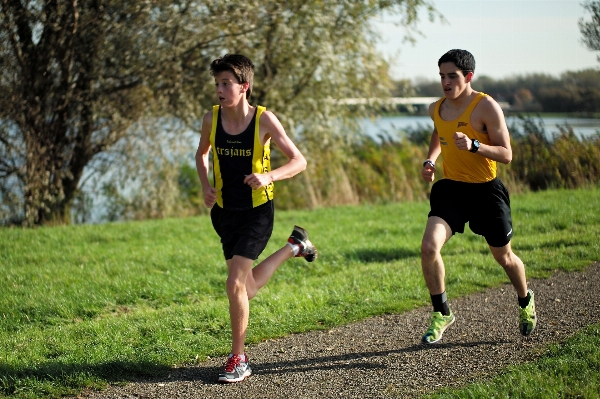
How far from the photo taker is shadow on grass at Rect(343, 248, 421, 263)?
8.85 meters

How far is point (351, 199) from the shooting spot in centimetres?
1450

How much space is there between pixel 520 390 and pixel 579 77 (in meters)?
14.7

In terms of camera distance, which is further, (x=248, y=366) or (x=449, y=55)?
(x=449, y=55)

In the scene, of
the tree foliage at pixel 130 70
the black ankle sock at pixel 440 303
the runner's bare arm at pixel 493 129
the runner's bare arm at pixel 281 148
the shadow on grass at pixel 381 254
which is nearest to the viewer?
the runner's bare arm at pixel 281 148

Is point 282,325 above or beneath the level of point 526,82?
beneath

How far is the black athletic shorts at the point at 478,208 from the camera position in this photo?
529cm

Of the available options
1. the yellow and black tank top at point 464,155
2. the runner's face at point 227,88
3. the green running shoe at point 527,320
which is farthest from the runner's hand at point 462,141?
the runner's face at point 227,88

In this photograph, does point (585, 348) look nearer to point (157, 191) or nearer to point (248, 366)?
point (248, 366)

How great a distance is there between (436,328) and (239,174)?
6.07ft

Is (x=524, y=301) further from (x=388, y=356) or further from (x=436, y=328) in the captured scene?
(x=388, y=356)

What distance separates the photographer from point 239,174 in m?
4.91

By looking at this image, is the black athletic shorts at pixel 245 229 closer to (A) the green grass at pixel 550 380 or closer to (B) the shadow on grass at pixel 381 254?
(A) the green grass at pixel 550 380

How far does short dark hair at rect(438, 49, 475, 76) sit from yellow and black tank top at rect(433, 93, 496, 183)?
8.6 inches

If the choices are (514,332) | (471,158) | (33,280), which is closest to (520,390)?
(514,332)
